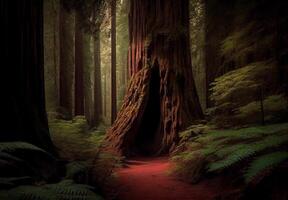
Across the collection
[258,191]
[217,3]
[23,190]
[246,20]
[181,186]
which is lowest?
[181,186]

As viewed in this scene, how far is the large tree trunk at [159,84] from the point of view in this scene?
11234 mm

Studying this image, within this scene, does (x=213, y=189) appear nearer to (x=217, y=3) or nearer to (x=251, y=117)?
(x=251, y=117)

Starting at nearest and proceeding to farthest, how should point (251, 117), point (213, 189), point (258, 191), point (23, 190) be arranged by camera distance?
point (23, 190), point (258, 191), point (213, 189), point (251, 117)

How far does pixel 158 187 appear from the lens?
22.7ft

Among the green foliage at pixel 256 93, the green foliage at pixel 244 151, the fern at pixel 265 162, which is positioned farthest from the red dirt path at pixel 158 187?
the fern at pixel 265 162

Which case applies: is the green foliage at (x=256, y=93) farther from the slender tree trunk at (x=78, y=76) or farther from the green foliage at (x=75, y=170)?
the slender tree trunk at (x=78, y=76)

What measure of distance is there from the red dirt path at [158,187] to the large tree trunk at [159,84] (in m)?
2.51

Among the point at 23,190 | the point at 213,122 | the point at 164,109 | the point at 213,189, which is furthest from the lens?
the point at 164,109

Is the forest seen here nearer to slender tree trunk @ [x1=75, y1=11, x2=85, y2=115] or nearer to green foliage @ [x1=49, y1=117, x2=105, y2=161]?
green foliage @ [x1=49, y1=117, x2=105, y2=161]

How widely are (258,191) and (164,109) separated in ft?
22.8

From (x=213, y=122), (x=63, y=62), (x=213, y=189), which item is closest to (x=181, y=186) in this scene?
(x=213, y=189)

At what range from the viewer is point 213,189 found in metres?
6.24

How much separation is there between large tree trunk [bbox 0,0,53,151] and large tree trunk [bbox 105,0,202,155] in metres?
4.70

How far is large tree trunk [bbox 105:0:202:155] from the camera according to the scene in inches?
442
